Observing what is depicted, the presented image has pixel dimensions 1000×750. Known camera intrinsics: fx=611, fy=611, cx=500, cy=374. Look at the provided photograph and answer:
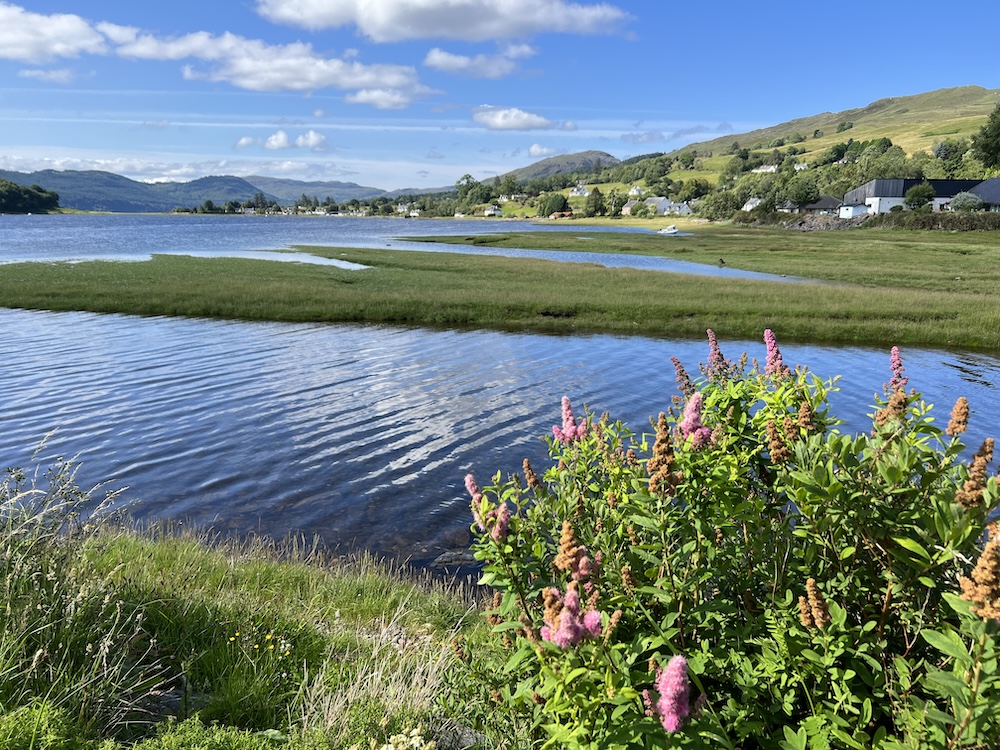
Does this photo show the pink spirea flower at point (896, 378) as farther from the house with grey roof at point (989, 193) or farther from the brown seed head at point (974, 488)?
the house with grey roof at point (989, 193)

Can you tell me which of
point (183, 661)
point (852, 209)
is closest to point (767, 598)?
point (183, 661)

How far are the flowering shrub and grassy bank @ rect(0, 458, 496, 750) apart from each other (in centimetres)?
128

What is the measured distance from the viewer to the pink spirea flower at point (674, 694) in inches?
108

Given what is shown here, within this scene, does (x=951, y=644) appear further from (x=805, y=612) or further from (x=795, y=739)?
(x=795, y=739)

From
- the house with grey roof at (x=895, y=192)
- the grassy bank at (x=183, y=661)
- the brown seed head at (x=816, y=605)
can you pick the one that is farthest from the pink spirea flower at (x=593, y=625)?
the house with grey roof at (x=895, y=192)

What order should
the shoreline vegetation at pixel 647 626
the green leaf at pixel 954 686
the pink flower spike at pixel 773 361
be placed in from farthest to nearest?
the pink flower spike at pixel 773 361 < the shoreline vegetation at pixel 647 626 < the green leaf at pixel 954 686

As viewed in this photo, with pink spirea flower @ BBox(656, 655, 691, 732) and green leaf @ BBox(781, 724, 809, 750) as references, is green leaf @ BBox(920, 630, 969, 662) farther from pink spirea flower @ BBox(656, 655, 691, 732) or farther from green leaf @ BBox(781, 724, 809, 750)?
pink spirea flower @ BBox(656, 655, 691, 732)

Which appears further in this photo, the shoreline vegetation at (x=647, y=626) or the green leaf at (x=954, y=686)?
the shoreline vegetation at (x=647, y=626)

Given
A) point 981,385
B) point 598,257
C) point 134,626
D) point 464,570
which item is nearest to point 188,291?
point 464,570

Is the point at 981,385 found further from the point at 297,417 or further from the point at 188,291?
the point at 188,291

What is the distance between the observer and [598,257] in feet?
268

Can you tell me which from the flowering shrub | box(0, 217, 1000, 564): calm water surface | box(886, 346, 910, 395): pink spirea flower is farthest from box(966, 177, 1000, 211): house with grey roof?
the flowering shrub

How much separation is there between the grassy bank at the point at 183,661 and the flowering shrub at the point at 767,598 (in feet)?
4.19

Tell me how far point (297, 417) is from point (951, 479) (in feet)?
58.5
